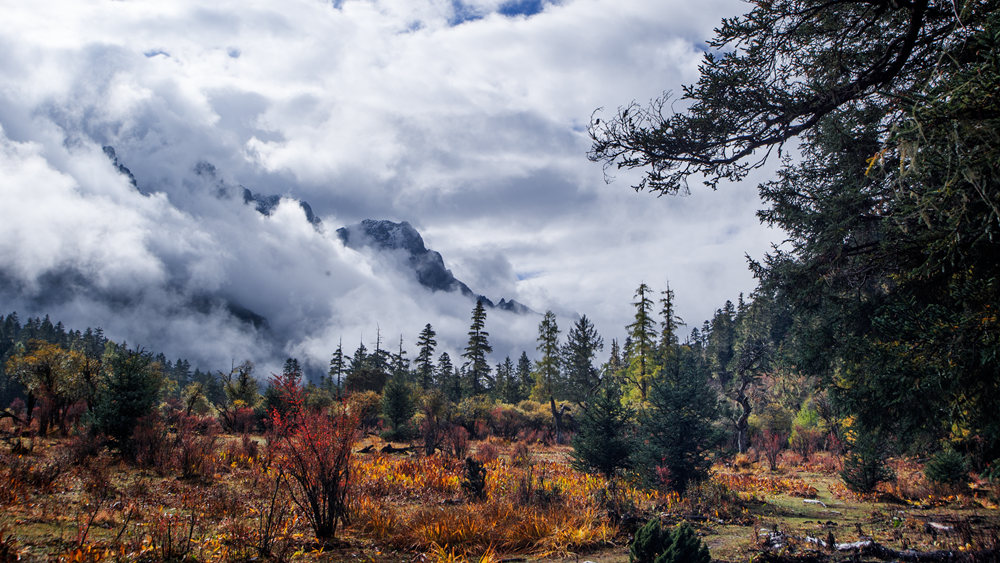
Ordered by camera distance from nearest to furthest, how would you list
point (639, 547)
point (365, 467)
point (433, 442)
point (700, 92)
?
point (700, 92)
point (639, 547)
point (365, 467)
point (433, 442)

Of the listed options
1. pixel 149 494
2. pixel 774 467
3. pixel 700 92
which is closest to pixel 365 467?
pixel 149 494

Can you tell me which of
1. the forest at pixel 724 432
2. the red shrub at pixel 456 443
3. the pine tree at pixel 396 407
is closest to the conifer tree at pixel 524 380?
the pine tree at pixel 396 407

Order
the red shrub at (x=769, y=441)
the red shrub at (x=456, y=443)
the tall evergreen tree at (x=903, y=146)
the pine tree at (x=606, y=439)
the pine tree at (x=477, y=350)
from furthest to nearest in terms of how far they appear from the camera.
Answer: the pine tree at (x=477, y=350)
the red shrub at (x=769, y=441)
the red shrub at (x=456, y=443)
the pine tree at (x=606, y=439)
the tall evergreen tree at (x=903, y=146)

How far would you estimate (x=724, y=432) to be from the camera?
13.2 metres

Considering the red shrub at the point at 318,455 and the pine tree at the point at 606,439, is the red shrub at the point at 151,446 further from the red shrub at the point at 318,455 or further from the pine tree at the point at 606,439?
the pine tree at the point at 606,439

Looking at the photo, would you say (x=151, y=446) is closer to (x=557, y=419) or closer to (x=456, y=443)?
(x=456, y=443)

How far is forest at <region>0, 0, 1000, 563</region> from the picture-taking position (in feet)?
15.9

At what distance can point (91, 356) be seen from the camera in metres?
19.5

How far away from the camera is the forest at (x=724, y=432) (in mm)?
4844

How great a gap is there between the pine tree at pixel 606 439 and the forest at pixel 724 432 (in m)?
0.06

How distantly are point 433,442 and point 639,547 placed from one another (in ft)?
41.5

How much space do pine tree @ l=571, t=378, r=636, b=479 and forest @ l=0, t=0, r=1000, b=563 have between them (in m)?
0.06

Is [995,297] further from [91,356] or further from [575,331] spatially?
[575,331]

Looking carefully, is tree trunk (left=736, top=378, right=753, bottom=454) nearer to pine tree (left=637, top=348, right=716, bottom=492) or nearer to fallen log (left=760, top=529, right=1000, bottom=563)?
pine tree (left=637, top=348, right=716, bottom=492)
